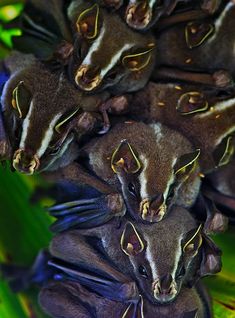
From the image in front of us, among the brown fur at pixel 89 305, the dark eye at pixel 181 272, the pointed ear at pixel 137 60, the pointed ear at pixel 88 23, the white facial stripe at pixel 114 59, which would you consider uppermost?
the pointed ear at pixel 88 23

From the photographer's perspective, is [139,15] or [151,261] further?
[139,15]

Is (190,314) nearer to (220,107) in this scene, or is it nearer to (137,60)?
(220,107)

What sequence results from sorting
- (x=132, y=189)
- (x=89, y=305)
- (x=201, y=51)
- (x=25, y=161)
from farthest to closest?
(x=201, y=51), (x=89, y=305), (x=132, y=189), (x=25, y=161)

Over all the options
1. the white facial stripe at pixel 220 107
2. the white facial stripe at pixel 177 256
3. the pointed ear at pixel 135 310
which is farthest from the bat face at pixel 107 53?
the pointed ear at pixel 135 310

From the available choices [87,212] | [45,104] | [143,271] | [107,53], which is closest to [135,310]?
[143,271]

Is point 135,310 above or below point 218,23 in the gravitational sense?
below

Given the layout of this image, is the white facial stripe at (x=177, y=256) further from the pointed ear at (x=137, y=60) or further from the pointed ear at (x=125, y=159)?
the pointed ear at (x=137, y=60)

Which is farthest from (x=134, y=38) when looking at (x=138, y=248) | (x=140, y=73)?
(x=138, y=248)

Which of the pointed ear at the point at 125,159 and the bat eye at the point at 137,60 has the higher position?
the bat eye at the point at 137,60
